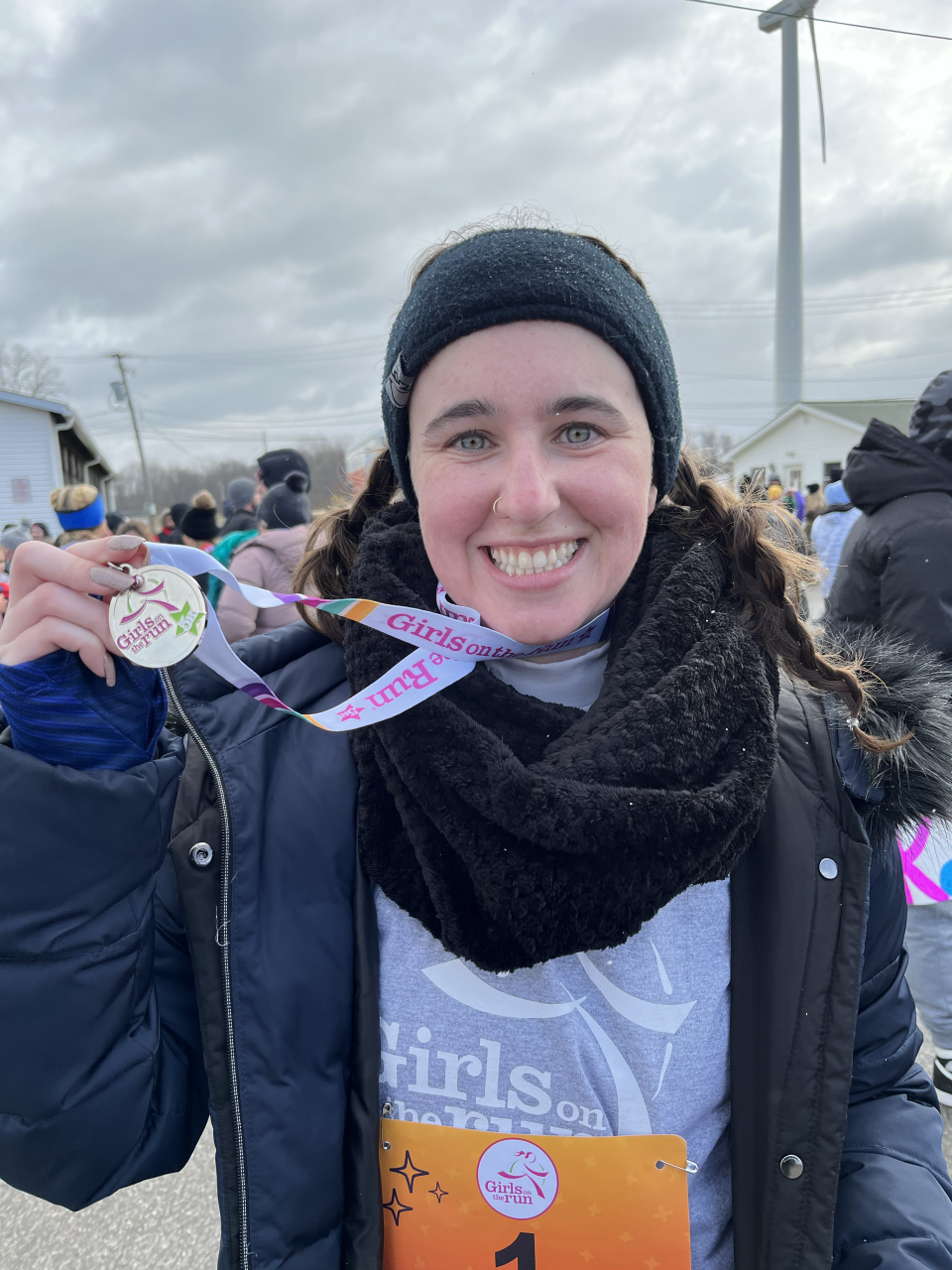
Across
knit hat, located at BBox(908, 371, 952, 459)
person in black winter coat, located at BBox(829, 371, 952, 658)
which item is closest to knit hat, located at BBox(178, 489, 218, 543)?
person in black winter coat, located at BBox(829, 371, 952, 658)

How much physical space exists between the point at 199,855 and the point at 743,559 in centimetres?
108

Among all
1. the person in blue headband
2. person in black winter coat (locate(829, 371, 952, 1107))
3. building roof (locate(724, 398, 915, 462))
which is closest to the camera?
person in black winter coat (locate(829, 371, 952, 1107))

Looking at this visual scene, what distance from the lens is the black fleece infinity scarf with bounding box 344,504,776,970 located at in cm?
115

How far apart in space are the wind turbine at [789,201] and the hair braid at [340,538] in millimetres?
37334

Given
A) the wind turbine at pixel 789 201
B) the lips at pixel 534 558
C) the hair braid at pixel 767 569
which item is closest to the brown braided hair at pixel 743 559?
the hair braid at pixel 767 569

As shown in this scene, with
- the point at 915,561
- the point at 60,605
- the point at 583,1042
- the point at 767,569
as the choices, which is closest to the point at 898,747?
the point at 767,569

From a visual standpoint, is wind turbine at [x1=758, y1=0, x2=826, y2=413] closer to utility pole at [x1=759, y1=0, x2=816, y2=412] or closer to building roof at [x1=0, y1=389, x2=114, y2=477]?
utility pole at [x1=759, y1=0, x2=816, y2=412]

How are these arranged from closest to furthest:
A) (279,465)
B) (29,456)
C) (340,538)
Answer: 1. (340,538)
2. (279,465)
3. (29,456)

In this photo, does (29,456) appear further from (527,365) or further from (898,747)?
(898,747)

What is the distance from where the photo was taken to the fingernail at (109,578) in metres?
1.07

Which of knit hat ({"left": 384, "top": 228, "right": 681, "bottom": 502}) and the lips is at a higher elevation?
knit hat ({"left": 384, "top": 228, "right": 681, "bottom": 502})

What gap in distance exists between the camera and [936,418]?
3061 millimetres

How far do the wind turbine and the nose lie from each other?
124ft

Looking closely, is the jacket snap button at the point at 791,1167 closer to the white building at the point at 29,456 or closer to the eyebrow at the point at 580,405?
the eyebrow at the point at 580,405
